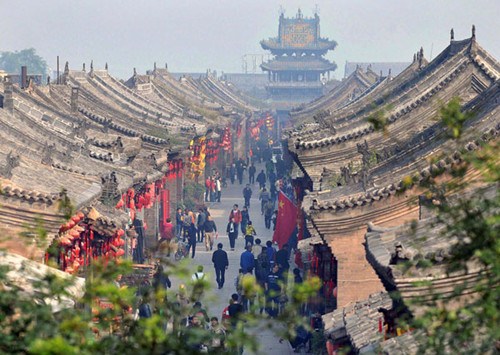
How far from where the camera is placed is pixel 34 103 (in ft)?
116

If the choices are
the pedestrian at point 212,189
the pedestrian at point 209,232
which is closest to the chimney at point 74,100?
the pedestrian at point 209,232

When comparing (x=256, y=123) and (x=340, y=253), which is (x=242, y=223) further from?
(x=256, y=123)

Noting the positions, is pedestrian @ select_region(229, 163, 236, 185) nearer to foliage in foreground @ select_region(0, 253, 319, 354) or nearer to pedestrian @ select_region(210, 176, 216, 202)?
pedestrian @ select_region(210, 176, 216, 202)

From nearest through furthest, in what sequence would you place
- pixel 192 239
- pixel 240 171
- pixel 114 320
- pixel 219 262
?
pixel 114 320 → pixel 219 262 → pixel 192 239 → pixel 240 171

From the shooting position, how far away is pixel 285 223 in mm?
34219

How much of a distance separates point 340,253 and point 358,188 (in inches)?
51.7


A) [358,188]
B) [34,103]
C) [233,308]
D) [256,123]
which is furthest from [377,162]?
[256,123]

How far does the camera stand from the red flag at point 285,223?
33781 mm

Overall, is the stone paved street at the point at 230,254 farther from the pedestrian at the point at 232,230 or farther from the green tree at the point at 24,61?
the green tree at the point at 24,61

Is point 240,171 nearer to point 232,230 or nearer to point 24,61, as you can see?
point 232,230

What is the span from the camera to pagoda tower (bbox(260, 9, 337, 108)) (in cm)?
11812

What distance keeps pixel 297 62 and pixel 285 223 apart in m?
88.2

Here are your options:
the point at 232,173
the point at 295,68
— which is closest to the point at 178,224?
the point at 232,173

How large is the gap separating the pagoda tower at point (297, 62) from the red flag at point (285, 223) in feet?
263
